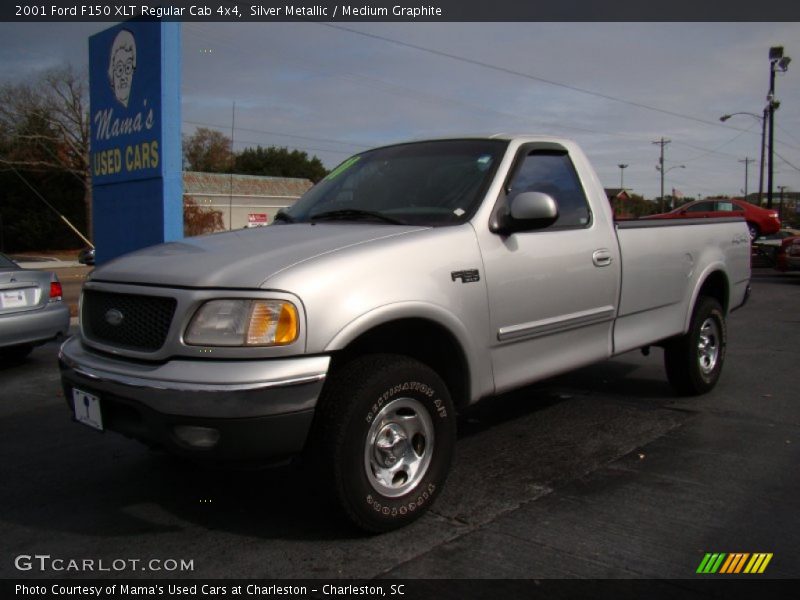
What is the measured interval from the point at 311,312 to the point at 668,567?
1794 mm

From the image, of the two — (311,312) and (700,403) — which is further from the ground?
(311,312)

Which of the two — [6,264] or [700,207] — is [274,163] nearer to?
[700,207]

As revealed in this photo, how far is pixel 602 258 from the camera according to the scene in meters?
4.51

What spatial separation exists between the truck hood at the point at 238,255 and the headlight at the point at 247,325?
0.09m

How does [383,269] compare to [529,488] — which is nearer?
[383,269]

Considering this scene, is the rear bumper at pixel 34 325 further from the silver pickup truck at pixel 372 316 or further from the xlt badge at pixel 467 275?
the xlt badge at pixel 467 275

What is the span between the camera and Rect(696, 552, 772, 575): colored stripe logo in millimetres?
2971

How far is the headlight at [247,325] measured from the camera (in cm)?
293

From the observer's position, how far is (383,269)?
3250 mm

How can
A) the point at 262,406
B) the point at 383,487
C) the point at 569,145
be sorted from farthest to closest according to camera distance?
the point at 569,145
the point at 383,487
the point at 262,406

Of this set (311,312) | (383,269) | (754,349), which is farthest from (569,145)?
(754,349)

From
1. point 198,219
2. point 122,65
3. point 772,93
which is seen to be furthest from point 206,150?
point 122,65

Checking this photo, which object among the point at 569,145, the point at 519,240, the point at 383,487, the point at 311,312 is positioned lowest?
the point at 383,487

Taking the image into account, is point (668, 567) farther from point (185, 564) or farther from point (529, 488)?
point (185, 564)
